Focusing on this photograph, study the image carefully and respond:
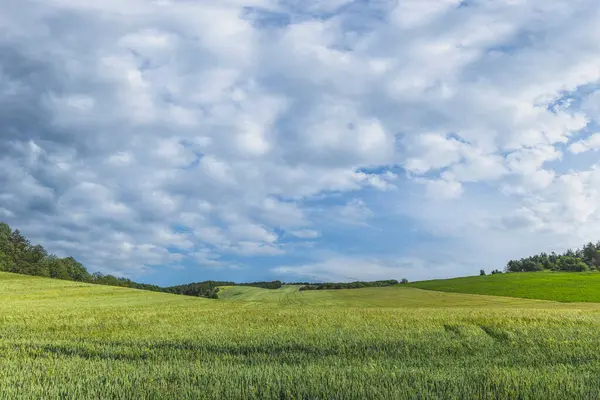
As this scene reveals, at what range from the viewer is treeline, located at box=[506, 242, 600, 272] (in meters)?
144

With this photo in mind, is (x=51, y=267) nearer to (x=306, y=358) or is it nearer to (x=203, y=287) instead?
(x=203, y=287)

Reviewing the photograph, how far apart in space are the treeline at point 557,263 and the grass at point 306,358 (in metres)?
146

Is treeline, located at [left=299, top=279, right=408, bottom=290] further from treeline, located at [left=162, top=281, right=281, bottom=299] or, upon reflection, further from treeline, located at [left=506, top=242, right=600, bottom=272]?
treeline, located at [left=506, top=242, right=600, bottom=272]

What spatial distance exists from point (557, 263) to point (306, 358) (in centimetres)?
16939

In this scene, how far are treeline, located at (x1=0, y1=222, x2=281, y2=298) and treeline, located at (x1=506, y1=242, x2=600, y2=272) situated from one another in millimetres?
99035

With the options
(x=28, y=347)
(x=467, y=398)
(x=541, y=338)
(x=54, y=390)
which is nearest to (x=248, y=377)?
(x=54, y=390)

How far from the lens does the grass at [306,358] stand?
27.1 feet

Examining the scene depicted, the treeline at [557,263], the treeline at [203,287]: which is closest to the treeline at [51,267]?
the treeline at [203,287]

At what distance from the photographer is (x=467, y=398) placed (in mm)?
7672

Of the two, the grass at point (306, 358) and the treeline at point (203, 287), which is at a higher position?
the grass at point (306, 358)

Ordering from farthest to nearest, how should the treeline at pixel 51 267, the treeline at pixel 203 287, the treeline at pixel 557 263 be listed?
the treeline at pixel 557 263, the treeline at pixel 51 267, the treeline at pixel 203 287

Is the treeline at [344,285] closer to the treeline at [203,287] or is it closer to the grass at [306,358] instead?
the treeline at [203,287]

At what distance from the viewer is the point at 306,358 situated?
13.0 m

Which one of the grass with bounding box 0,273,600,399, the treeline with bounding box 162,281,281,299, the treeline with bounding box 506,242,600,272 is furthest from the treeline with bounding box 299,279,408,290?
the grass with bounding box 0,273,600,399
